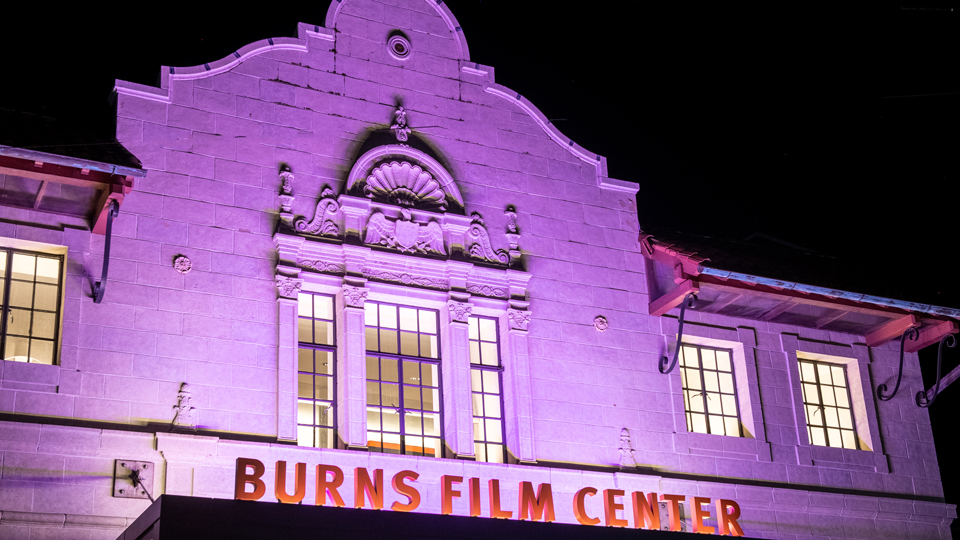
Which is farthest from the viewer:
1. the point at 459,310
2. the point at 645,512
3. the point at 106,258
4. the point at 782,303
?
the point at 782,303

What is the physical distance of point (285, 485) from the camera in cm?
1602

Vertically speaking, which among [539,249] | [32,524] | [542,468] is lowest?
[32,524]

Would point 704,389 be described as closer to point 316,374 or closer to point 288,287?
point 316,374

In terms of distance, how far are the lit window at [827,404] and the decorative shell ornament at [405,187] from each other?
7.95 meters

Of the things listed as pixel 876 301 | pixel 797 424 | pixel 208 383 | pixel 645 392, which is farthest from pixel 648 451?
pixel 208 383

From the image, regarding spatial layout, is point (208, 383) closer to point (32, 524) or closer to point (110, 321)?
point (110, 321)

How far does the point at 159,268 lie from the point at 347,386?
10.7ft

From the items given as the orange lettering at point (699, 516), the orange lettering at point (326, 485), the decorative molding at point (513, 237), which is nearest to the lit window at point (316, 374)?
the orange lettering at point (326, 485)

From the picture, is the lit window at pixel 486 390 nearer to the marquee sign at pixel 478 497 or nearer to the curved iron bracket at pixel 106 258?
the marquee sign at pixel 478 497

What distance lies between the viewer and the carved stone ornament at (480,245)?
62.8ft

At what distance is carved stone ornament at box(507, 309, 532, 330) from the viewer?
1891 centimetres

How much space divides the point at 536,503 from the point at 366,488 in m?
2.71

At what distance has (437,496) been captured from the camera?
672 inches

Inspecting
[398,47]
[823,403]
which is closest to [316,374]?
[398,47]
